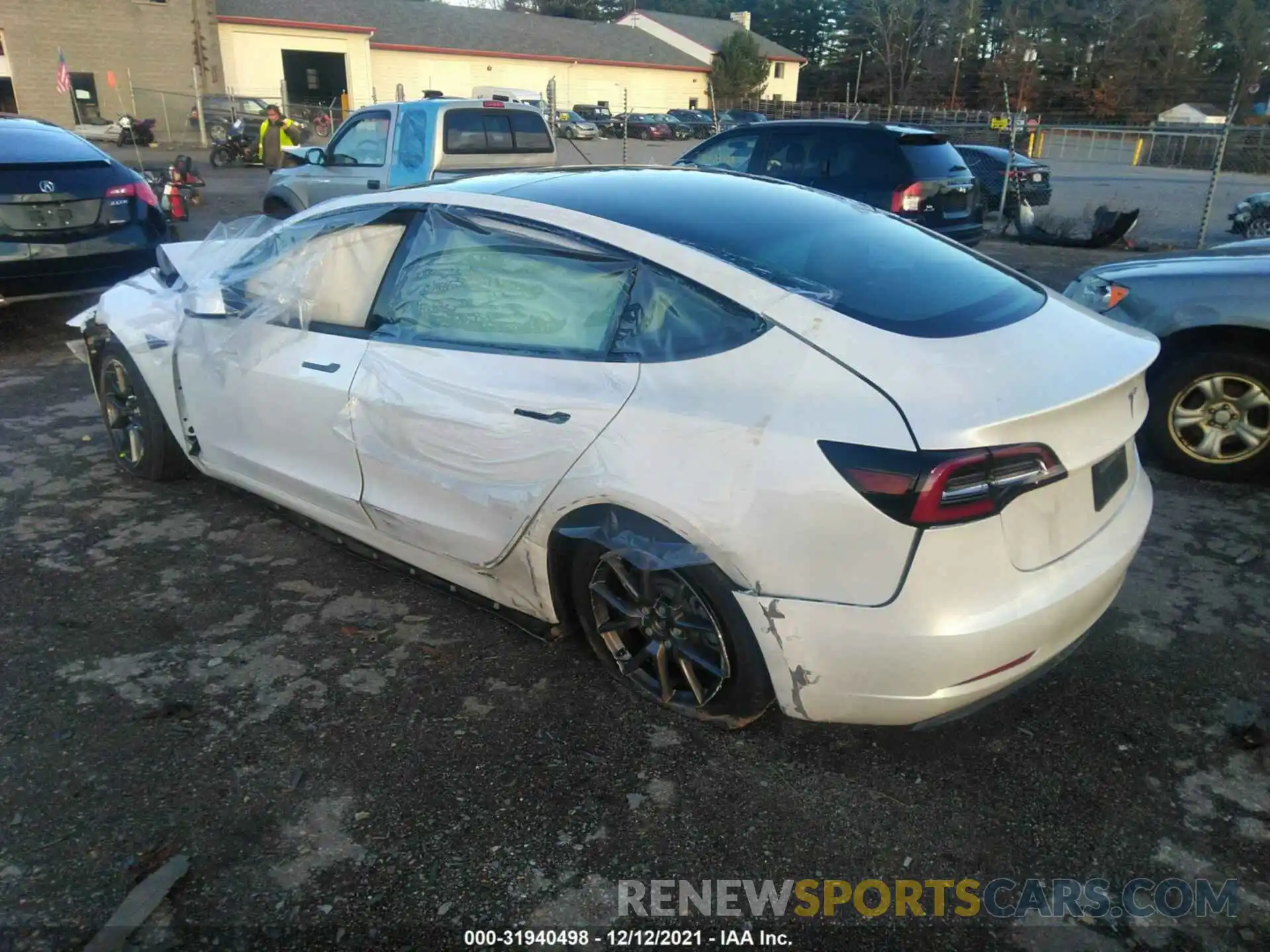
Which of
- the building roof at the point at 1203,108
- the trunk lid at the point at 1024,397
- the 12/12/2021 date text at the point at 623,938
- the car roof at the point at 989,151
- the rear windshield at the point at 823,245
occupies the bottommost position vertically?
the 12/12/2021 date text at the point at 623,938

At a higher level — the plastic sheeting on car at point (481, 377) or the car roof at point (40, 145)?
the car roof at point (40, 145)

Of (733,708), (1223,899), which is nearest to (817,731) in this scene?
(733,708)

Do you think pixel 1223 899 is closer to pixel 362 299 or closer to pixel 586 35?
pixel 362 299

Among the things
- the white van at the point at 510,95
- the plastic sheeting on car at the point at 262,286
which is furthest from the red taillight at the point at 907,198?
the white van at the point at 510,95

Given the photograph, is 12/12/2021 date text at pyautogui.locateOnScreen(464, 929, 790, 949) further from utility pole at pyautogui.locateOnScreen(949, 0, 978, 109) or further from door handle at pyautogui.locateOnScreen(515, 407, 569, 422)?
utility pole at pyautogui.locateOnScreen(949, 0, 978, 109)

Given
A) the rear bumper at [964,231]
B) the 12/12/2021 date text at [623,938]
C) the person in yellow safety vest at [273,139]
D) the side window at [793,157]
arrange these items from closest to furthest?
the 12/12/2021 date text at [623,938] → the side window at [793,157] → the rear bumper at [964,231] → the person in yellow safety vest at [273,139]

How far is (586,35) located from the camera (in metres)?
54.2

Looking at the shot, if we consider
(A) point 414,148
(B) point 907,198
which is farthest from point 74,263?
(B) point 907,198

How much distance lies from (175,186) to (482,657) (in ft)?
30.9

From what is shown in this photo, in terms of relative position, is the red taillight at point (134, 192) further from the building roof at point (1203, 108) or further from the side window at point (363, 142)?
the building roof at point (1203, 108)

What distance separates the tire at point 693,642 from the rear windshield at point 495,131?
7278 millimetres

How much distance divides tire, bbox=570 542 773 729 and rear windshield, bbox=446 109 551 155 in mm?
7278

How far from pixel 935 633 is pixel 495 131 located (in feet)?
27.7

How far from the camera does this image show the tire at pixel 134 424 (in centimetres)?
440
